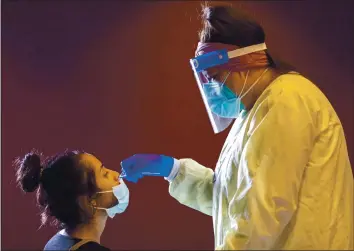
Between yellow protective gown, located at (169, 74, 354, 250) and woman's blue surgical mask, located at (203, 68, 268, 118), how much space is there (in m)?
0.10

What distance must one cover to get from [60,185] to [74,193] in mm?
51

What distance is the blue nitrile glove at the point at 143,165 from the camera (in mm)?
1733

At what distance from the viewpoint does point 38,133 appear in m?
2.79

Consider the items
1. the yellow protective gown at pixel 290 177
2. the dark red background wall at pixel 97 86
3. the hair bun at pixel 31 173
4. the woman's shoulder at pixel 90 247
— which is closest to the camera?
the yellow protective gown at pixel 290 177

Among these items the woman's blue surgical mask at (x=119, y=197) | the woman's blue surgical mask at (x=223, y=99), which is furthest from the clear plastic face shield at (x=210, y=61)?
the woman's blue surgical mask at (x=119, y=197)

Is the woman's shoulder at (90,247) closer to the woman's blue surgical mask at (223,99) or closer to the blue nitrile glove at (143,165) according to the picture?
the blue nitrile glove at (143,165)

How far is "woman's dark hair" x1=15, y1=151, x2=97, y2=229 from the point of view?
163 centimetres

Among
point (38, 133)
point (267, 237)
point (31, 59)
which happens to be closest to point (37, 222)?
point (38, 133)

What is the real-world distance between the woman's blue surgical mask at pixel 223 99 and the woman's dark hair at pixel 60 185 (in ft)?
1.56

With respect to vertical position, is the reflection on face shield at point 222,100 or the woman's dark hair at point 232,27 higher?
the woman's dark hair at point 232,27

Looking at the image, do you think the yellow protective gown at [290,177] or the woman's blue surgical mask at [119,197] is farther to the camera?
the woman's blue surgical mask at [119,197]

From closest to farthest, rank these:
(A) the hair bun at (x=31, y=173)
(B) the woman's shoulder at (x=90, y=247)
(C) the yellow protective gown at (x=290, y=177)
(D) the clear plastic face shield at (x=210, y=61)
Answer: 1. (C) the yellow protective gown at (x=290, y=177)
2. (D) the clear plastic face shield at (x=210, y=61)
3. (B) the woman's shoulder at (x=90, y=247)
4. (A) the hair bun at (x=31, y=173)

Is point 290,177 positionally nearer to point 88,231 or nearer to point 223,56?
point 223,56

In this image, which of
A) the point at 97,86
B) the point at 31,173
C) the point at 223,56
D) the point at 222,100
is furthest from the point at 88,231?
the point at 97,86
